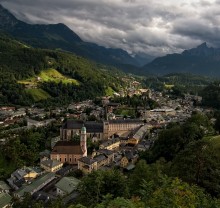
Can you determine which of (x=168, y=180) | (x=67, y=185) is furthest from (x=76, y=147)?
(x=168, y=180)

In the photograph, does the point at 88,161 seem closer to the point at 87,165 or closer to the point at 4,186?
the point at 87,165

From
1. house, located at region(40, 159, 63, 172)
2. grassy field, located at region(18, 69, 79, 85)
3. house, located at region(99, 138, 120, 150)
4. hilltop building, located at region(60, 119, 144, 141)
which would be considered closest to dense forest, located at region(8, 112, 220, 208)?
house, located at region(40, 159, 63, 172)

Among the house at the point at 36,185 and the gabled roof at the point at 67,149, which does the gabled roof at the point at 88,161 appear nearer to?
the house at the point at 36,185

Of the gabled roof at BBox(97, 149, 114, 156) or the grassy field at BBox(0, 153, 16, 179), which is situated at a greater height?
the gabled roof at BBox(97, 149, 114, 156)

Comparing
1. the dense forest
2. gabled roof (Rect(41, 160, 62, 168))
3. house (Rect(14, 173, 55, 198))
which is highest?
the dense forest

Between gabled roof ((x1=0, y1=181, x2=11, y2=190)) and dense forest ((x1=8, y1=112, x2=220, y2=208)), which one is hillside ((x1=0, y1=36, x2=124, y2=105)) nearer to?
gabled roof ((x1=0, y1=181, x2=11, y2=190))

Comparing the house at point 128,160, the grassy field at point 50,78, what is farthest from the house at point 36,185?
the grassy field at point 50,78
